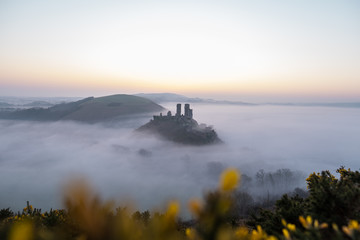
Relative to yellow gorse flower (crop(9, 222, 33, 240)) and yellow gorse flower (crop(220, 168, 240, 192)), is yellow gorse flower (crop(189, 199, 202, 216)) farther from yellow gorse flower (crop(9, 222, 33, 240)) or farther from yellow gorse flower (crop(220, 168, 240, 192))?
yellow gorse flower (crop(9, 222, 33, 240))

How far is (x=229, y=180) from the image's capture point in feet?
5.75

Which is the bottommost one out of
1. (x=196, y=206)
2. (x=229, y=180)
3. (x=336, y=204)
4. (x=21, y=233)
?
(x=336, y=204)

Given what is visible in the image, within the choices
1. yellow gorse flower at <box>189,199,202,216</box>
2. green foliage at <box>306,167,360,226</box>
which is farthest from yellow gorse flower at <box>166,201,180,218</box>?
green foliage at <box>306,167,360,226</box>

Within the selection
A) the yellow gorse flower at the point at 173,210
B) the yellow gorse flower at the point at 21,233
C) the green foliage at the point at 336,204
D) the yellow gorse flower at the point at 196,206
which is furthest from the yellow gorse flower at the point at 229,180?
the green foliage at the point at 336,204

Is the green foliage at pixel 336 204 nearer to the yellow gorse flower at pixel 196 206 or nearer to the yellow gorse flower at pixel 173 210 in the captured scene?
the yellow gorse flower at pixel 196 206

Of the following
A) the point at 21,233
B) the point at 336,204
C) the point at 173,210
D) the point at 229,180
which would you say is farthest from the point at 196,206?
the point at 336,204

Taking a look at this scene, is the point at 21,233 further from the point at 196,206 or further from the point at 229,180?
the point at 229,180

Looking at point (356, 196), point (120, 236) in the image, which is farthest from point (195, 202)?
point (356, 196)

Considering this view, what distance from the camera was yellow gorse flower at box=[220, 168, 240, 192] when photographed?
171 centimetres

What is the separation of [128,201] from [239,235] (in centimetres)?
170

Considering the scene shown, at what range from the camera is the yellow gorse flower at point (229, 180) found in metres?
1.71

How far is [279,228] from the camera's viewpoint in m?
9.16

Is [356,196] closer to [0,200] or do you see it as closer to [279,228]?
[279,228]

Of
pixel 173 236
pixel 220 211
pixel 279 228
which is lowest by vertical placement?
pixel 279 228
